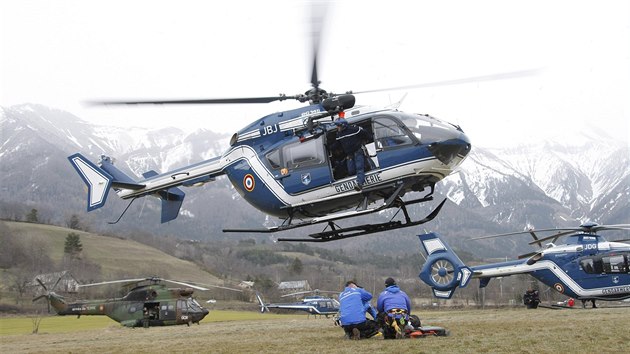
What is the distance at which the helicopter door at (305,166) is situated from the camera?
17484 mm

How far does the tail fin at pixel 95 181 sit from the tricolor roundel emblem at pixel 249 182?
512cm

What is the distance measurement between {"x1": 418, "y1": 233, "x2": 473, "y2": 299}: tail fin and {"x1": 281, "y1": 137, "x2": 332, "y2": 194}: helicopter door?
695 inches

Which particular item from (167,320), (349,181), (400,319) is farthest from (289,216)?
(167,320)

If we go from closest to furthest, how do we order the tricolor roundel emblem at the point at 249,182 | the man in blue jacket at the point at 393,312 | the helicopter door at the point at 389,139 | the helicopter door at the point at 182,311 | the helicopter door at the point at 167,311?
the man in blue jacket at the point at 393,312 → the helicopter door at the point at 389,139 → the tricolor roundel emblem at the point at 249,182 → the helicopter door at the point at 167,311 → the helicopter door at the point at 182,311

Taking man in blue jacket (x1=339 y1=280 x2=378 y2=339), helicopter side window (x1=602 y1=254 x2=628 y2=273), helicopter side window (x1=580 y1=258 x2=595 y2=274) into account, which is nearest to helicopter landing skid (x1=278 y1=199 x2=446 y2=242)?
man in blue jacket (x1=339 y1=280 x2=378 y2=339)

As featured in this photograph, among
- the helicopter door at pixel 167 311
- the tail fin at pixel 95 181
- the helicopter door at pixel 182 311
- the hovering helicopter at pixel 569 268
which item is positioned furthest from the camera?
the helicopter door at pixel 182 311

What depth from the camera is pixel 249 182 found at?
19203 millimetres

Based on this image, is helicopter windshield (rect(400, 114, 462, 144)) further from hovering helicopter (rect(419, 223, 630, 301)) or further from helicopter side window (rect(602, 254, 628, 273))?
helicopter side window (rect(602, 254, 628, 273))

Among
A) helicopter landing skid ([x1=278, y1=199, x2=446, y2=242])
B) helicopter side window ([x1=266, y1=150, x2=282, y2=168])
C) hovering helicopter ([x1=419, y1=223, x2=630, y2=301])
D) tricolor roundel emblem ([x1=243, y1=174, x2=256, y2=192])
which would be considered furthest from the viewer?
hovering helicopter ([x1=419, y1=223, x2=630, y2=301])

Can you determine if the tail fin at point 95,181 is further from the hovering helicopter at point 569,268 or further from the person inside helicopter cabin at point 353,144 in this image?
the hovering helicopter at point 569,268

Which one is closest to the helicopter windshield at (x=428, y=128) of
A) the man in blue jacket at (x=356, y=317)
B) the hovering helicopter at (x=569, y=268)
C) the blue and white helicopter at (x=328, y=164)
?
the blue and white helicopter at (x=328, y=164)

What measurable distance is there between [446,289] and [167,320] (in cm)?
1455

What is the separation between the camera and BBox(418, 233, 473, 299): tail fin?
110 ft

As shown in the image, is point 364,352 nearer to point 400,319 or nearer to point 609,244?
point 400,319
